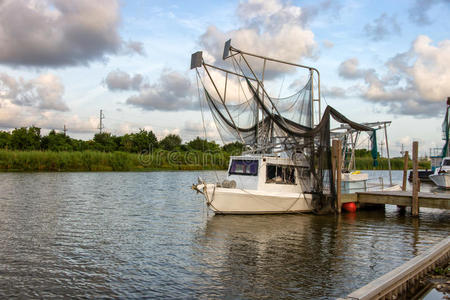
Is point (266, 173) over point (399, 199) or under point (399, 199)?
over

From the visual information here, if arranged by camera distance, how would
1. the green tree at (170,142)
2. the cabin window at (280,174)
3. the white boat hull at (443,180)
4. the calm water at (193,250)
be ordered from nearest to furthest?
the calm water at (193,250) → the cabin window at (280,174) → the white boat hull at (443,180) → the green tree at (170,142)

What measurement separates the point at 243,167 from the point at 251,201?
79.7 inches

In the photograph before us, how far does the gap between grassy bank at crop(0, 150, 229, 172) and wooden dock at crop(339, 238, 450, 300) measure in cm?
3455

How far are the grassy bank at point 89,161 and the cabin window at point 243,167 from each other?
2263 cm

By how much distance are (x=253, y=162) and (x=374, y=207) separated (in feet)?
32.4

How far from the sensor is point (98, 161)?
198ft

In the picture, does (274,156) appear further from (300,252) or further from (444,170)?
(444,170)

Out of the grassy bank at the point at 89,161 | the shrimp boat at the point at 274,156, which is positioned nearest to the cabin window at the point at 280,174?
the shrimp boat at the point at 274,156

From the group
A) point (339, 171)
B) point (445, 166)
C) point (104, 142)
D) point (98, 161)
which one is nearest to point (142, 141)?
point (104, 142)

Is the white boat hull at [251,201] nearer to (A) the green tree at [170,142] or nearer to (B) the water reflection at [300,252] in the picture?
(B) the water reflection at [300,252]

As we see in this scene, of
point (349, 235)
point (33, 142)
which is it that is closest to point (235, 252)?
point (349, 235)

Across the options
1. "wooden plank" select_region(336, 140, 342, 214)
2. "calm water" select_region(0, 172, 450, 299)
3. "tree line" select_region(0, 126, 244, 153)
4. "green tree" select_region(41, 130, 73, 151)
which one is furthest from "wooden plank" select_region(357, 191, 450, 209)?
"green tree" select_region(41, 130, 73, 151)

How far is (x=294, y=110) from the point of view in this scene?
21625 millimetres

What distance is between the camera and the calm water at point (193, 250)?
10.2 metres
